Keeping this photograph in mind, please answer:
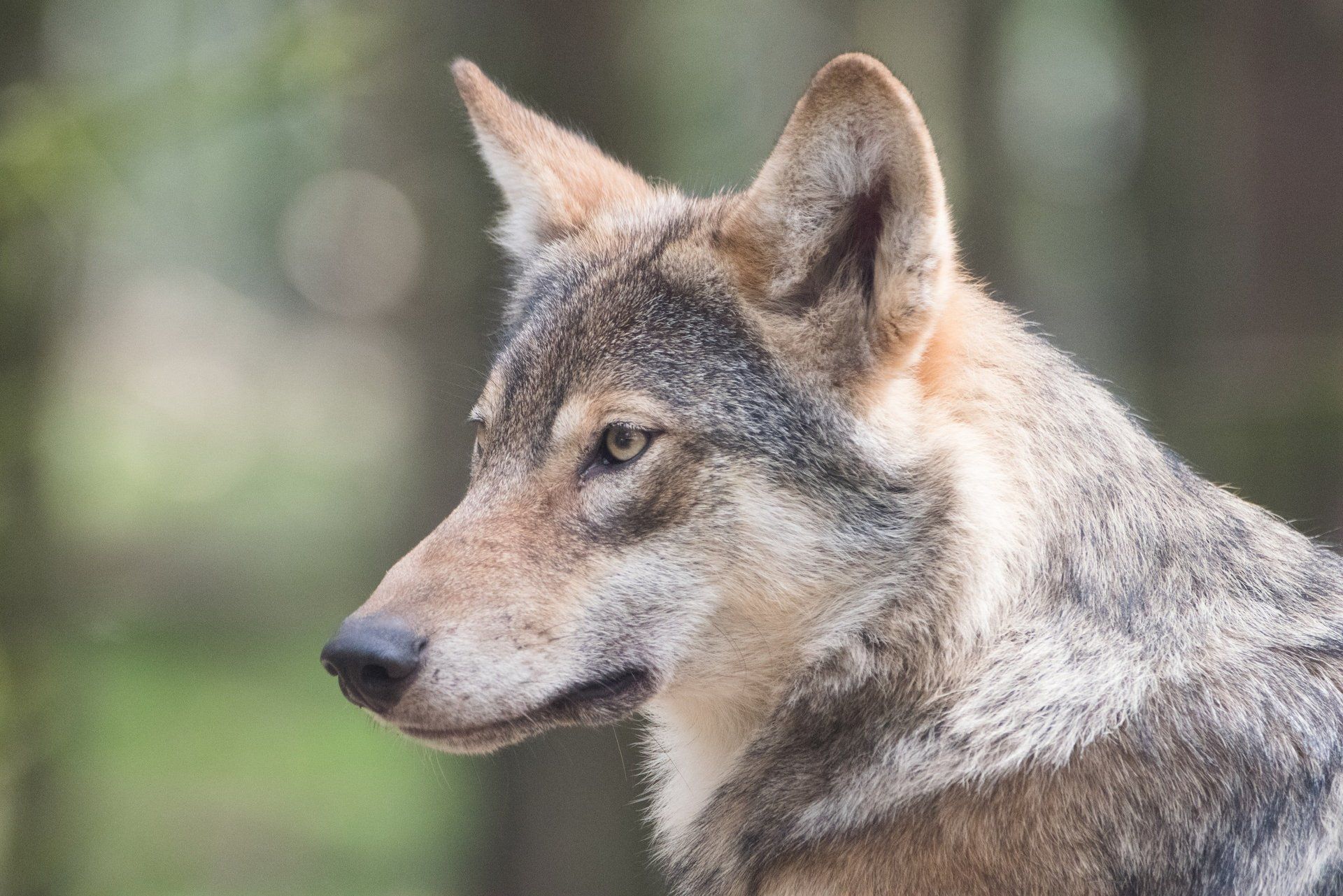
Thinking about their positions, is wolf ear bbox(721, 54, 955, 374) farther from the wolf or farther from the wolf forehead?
the wolf forehead

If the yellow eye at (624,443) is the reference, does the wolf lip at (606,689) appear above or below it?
below

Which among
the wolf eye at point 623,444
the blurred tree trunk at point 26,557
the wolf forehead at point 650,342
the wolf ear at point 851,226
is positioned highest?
the wolf ear at point 851,226

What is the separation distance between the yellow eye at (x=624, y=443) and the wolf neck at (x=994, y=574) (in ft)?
1.95

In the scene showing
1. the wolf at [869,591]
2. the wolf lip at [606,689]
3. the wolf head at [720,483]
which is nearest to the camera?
the wolf at [869,591]

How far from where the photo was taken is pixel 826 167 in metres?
3.10

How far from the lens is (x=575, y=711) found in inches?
124

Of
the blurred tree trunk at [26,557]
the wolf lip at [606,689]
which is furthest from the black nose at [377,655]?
the blurred tree trunk at [26,557]

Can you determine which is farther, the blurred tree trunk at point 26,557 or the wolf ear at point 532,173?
the blurred tree trunk at point 26,557

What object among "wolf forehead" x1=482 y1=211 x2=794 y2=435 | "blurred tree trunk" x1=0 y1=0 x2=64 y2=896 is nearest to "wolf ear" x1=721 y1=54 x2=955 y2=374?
"wolf forehead" x1=482 y1=211 x2=794 y2=435

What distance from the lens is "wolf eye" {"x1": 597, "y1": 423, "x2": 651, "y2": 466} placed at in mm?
3260

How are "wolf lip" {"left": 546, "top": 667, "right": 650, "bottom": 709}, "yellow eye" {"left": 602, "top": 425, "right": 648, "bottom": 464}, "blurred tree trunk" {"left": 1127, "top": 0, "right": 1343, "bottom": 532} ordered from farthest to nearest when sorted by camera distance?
"blurred tree trunk" {"left": 1127, "top": 0, "right": 1343, "bottom": 532}
"yellow eye" {"left": 602, "top": 425, "right": 648, "bottom": 464}
"wolf lip" {"left": 546, "top": 667, "right": 650, "bottom": 709}

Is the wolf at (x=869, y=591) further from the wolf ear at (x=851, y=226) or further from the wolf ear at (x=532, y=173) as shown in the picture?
the wolf ear at (x=532, y=173)

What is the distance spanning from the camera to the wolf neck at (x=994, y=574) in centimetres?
302

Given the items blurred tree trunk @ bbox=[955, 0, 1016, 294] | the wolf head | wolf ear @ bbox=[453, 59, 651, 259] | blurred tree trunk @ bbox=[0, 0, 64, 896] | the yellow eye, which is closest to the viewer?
the wolf head
